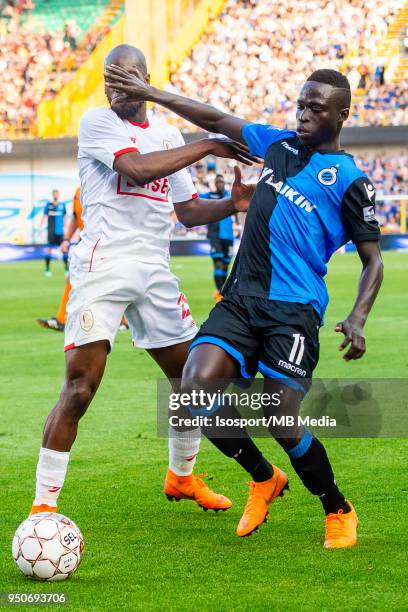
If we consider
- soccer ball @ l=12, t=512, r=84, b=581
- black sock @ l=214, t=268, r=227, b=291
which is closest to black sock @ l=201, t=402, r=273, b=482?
soccer ball @ l=12, t=512, r=84, b=581

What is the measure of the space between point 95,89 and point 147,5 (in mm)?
4788

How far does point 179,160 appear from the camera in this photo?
5316mm

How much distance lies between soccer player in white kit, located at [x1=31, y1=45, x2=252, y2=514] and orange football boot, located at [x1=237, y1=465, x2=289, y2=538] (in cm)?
44

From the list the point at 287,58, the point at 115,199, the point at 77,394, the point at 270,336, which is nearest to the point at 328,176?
the point at 270,336

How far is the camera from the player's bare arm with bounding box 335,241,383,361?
483 cm

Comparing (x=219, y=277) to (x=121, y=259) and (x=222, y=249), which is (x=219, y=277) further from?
(x=121, y=259)

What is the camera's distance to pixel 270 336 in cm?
502

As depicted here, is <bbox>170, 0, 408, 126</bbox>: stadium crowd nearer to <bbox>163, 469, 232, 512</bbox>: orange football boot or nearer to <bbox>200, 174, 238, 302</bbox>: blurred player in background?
<bbox>200, 174, 238, 302</bbox>: blurred player in background

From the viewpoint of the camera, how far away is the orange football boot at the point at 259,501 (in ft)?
17.4

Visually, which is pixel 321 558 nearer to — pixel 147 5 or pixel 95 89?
pixel 95 89

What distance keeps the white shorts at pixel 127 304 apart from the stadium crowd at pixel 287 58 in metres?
32.2

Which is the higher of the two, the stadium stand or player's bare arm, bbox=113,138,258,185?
player's bare arm, bbox=113,138,258,185

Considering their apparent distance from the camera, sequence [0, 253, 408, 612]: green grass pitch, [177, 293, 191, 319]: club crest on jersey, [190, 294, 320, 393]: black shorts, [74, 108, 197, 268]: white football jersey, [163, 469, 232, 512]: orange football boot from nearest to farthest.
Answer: [0, 253, 408, 612]: green grass pitch < [190, 294, 320, 393]: black shorts < [74, 108, 197, 268]: white football jersey < [177, 293, 191, 319]: club crest on jersey < [163, 469, 232, 512]: orange football boot

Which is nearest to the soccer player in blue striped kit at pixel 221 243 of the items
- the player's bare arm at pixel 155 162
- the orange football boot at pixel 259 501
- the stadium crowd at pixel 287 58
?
the orange football boot at pixel 259 501
